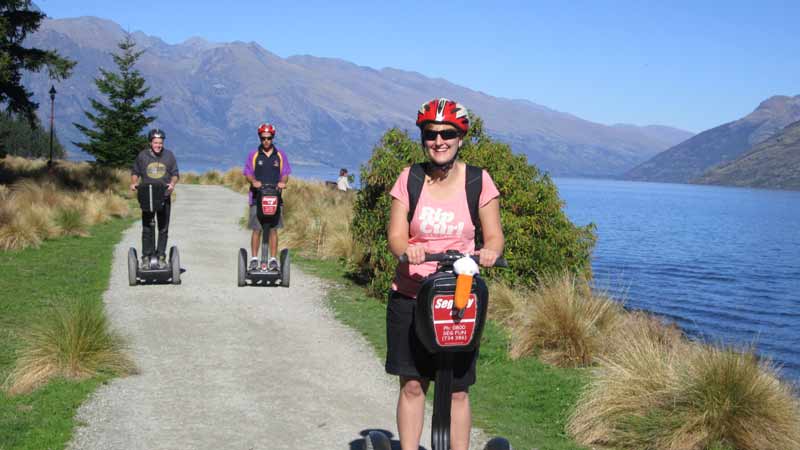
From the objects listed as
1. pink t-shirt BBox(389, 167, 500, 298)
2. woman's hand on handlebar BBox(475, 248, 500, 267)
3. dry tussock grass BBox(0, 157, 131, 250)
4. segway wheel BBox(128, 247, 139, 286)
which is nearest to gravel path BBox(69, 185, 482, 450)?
segway wheel BBox(128, 247, 139, 286)

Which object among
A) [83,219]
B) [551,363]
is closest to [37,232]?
[83,219]

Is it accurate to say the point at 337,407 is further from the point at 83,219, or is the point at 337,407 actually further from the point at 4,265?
the point at 83,219

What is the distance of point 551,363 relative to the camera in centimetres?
843

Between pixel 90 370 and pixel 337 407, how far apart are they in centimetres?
209

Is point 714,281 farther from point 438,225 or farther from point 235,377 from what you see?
point 438,225

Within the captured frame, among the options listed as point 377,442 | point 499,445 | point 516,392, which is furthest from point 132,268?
point 499,445

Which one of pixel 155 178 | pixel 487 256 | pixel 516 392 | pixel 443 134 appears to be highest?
pixel 443 134

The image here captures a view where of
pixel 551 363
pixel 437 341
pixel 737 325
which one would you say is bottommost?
pixel 737 325

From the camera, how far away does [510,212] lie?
12.2 m

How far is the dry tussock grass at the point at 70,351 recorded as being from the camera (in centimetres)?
680

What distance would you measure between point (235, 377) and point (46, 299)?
15.2ft

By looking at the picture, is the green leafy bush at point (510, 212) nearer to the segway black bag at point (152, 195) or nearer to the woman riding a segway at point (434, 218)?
the segway black bag at point (152, 195)

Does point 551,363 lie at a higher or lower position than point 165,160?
lower

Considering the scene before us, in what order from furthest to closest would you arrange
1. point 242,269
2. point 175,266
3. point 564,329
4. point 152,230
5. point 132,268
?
point 242,269 < point 175,266 < point 152,230 < point 132,268 < point 564,329
